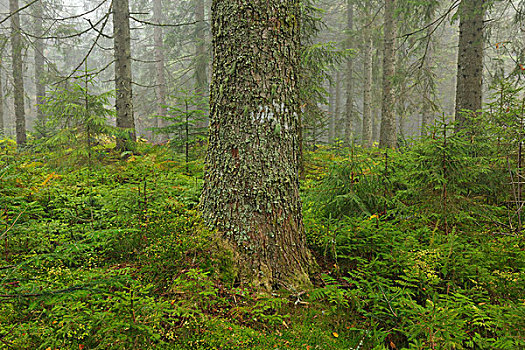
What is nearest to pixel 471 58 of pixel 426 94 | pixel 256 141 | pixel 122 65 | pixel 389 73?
pixel 389 73

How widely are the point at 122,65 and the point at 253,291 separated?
7.00 metres

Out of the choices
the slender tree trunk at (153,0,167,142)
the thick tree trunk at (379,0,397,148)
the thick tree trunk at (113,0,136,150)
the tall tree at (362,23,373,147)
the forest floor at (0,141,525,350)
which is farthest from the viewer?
the slender tree trunk at (153,0,167,142)

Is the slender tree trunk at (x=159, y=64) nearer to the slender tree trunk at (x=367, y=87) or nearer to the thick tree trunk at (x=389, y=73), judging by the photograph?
the slender tree trunk at (x=367, y=87)

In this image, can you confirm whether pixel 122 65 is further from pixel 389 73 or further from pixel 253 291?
pixel 389 73

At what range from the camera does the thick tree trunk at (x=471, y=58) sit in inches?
245

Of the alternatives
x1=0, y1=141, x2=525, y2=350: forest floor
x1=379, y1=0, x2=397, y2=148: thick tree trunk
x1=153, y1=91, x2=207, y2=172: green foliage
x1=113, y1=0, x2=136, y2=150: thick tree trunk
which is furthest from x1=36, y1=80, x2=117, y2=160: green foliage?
x1=379, y1=0, x2=397, y2=148: thick tree trunk

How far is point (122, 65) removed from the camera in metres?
7.32

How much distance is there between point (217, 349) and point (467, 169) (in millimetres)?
3492

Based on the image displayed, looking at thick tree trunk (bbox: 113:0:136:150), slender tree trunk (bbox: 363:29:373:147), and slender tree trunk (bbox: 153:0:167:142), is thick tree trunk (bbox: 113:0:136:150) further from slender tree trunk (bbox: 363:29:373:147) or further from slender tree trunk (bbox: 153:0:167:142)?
slender tree trunk (bbox: 363:29:373:147)

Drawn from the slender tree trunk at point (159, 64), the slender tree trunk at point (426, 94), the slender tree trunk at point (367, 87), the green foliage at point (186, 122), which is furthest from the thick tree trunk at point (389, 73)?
the slender tree trunk at point (159, 64)

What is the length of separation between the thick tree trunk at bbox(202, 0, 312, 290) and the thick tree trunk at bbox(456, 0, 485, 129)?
17.4 feet

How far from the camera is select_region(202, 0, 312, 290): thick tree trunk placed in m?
2.75

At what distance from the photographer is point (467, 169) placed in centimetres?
357

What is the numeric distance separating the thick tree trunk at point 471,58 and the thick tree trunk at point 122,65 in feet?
25.5
